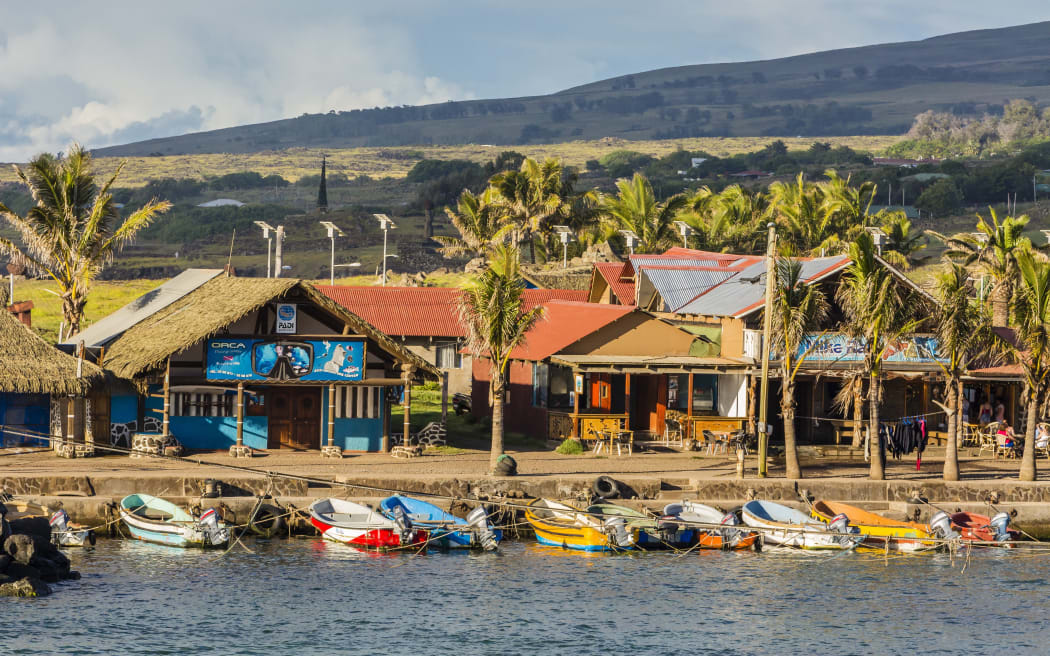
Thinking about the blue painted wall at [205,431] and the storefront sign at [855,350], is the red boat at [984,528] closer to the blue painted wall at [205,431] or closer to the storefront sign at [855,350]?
the storefront sign at [855,350]

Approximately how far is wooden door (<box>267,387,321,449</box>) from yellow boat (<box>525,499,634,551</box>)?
1003 centimetres

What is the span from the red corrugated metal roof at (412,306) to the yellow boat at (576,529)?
23.4 m

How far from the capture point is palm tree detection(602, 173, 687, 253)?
77188 millimetres

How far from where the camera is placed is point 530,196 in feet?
259

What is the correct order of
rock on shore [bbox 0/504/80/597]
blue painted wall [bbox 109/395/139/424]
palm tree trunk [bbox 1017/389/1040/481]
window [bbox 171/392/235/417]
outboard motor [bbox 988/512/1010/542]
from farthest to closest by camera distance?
window [bbox 171/392/235/417] < blue painted wall [bbox 109/395/139/424] < palm tree trunk [bbox 1017/389/1040/481] < outboard motor [bbox 988/512/1010/542] < rock on shore [bbox 0/504/80/597]

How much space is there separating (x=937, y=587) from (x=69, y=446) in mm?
24776

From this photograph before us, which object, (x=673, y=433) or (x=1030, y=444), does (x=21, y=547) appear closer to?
(x=673, y=433)

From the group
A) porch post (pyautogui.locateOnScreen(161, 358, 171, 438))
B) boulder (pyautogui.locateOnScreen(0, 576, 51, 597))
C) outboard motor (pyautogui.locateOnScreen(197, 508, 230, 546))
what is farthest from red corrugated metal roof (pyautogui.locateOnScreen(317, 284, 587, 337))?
boulder (pyautogui.locateOnScreen(0, 576, 51, 597))

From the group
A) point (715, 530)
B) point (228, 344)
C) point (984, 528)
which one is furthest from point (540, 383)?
point (984, 528)

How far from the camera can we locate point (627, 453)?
1816 inches

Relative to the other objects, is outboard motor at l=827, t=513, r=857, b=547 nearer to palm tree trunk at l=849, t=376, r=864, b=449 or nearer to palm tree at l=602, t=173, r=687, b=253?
palm tree trunk at l=849, t=376, r=864, b=449

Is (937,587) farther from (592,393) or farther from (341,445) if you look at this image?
(341,445)

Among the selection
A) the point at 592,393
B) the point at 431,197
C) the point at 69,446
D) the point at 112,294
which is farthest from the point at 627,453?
the point at 431,197

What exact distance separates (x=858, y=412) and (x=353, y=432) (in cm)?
1569
